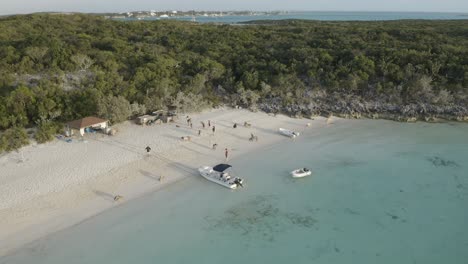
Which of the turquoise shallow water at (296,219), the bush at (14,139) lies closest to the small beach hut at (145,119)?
the bush at (14,139)

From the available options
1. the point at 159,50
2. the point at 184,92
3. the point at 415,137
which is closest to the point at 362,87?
the point at 415,137

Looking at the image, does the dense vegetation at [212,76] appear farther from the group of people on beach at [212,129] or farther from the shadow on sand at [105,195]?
the shadow on sand at [105,195]

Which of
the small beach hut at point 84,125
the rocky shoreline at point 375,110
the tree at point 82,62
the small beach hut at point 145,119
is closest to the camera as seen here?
the small beach hut at point 84,125

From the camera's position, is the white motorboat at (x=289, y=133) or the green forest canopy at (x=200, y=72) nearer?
the white motorboat at (x=289, y=133)

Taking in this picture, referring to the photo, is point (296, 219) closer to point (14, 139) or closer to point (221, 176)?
point (221, 176)

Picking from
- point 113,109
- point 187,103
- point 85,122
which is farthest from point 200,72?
point 85,122

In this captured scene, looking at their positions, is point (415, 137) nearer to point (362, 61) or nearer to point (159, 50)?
point (362, 61)
